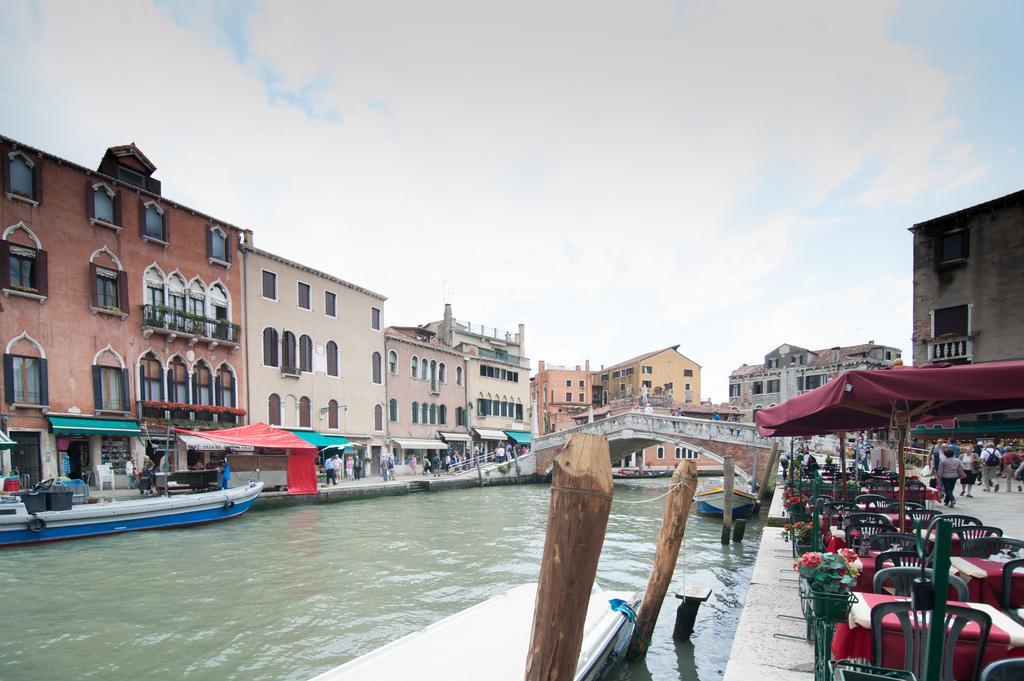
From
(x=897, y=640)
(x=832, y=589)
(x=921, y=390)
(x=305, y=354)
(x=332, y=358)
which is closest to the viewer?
(x=897, y=640)

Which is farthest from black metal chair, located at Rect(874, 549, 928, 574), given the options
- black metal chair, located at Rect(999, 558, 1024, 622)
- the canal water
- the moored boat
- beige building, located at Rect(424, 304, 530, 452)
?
beige building, located at Rect(424, 304, 530, 452)

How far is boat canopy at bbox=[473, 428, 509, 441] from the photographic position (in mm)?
30984

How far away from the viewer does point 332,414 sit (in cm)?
2253

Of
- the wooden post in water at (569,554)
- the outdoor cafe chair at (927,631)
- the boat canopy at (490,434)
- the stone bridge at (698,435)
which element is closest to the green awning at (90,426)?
the stone bridge at (698,435)

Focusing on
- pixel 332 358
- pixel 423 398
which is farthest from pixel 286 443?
pixel 423 398

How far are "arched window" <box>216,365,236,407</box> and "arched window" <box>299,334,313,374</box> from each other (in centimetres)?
279

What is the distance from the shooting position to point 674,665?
548cm

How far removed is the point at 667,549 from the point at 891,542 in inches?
73.4

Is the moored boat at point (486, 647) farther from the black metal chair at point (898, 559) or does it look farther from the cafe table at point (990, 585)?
the cafe table at point (990, 585)

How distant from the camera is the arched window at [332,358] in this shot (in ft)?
74.6

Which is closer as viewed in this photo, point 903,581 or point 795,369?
point 903,581

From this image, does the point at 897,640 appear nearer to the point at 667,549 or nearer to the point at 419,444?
the point at 667,549

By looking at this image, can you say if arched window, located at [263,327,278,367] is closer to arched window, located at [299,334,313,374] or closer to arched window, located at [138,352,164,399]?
arched window, located at [299,334,313,374]

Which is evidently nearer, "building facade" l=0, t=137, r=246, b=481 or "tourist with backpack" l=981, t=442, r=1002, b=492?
"tourist with backpack" l=981, t=442, r=1002, b=492
